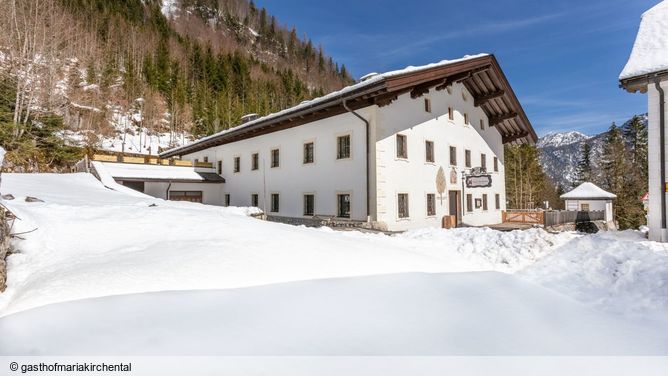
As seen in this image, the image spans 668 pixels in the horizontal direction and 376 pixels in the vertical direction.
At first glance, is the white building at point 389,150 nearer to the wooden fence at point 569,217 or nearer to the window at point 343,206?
the window at point 343,206

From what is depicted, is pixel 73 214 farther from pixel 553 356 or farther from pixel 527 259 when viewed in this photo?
pixel 527 259

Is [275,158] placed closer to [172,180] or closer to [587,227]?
[172,180]

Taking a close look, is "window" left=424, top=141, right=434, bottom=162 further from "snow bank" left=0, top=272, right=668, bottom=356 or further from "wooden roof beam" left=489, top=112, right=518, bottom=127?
"snow bank" left=0, top=272, right=668, bottom=356

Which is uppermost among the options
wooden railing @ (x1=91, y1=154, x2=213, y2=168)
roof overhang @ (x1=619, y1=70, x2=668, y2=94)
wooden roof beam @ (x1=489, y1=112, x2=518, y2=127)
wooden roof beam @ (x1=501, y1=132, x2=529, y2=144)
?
wooden roof beam @ (x1=489, y1=112, x2=518, y2=127)

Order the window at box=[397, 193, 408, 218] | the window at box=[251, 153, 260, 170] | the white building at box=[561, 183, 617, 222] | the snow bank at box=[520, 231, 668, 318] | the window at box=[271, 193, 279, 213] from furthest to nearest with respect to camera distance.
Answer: the white building at box=[561, 183, 617, 222]
the window at box=[251, 153, 260, 170]
the window at box=[271, 193, 279, 213]
the window at box=[397, 193, 408, 218]
the snow bank at box=[520, 231, 668, 318]

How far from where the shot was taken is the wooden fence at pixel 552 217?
16.3 meters

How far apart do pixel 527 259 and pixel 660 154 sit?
6.32 metres

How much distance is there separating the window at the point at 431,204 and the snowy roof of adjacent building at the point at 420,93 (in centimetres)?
503

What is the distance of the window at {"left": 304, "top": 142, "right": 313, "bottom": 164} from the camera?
52.3 feet

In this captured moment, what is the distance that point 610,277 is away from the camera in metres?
6.07

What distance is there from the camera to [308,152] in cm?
1608

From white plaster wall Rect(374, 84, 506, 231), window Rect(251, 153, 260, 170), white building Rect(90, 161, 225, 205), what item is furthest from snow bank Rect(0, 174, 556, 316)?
white building Rect(90, 161, 225, 205)

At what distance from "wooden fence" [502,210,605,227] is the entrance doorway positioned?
12.8 ft

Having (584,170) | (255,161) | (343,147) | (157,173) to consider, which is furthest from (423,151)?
(584,170)
